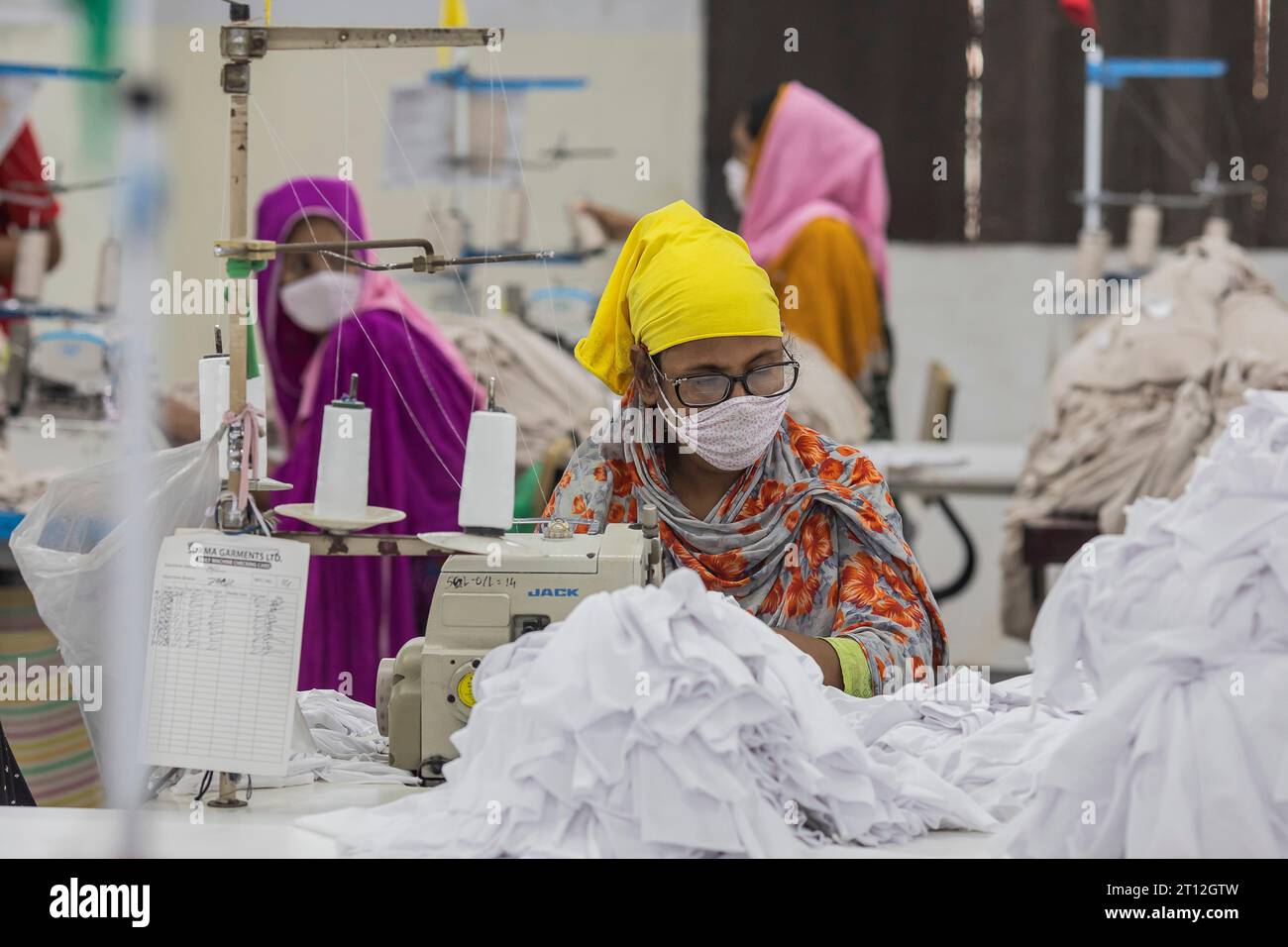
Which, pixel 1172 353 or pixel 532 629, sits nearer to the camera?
pixel 532 629

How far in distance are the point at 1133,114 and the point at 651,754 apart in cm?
580

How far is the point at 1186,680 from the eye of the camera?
144cm

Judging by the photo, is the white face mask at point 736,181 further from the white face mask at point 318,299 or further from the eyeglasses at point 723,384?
the eyeglasses at point 723,384

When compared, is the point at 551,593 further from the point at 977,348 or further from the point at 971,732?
the point at 977,348

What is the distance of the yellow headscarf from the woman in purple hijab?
59.6 inches

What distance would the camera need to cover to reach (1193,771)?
140 cm

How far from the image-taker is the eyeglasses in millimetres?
2189

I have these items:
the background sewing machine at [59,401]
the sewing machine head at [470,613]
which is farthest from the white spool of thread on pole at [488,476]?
the background sewing machine at [59,401]

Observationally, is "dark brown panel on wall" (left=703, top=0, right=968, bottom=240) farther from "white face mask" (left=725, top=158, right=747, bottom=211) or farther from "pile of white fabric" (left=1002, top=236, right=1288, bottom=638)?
"pile of white fabric" (left=1002, top=236, right=1288, bottom=638)

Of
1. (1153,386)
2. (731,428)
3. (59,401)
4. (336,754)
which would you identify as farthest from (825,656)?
(59,401)
